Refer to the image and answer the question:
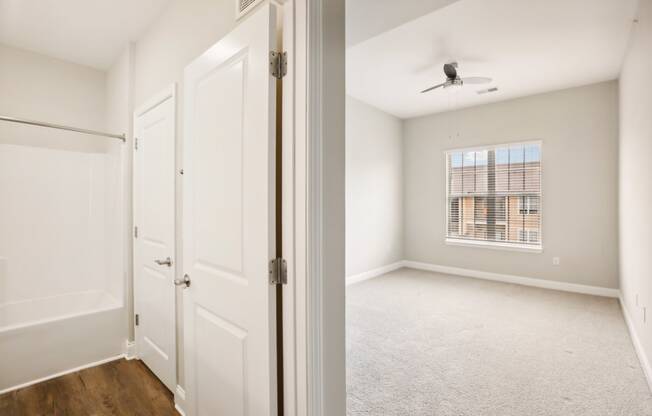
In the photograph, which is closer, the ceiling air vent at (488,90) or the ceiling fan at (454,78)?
the ceiling fan at (454,78)

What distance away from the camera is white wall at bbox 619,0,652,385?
7.43 feet

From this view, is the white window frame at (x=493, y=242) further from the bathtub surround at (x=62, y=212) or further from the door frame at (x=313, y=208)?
the bathtub surround at (x=62, y=212)

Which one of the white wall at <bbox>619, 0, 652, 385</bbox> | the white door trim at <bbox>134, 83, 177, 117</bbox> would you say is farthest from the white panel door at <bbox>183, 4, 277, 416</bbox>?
the white wall at <bbox>619, 0, 652, 385</bbox>

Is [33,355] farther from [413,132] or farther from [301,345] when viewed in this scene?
[413,132]

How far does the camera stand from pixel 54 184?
10.2 ft

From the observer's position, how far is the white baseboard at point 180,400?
1.93 m

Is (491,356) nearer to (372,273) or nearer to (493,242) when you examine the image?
(372,273)

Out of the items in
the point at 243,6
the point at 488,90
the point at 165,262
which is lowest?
the point at 165,262

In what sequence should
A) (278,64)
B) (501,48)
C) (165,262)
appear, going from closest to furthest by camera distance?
(278,64) < (165,262) < (501,48)

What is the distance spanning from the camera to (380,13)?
2322 mm

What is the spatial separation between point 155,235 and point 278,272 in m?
1.55

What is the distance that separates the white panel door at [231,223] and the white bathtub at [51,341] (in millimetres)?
1376

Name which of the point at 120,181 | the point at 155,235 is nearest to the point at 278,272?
the point at 155,235

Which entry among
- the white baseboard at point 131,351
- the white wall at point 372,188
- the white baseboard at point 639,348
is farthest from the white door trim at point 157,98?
the white baseboard at point 639,348
